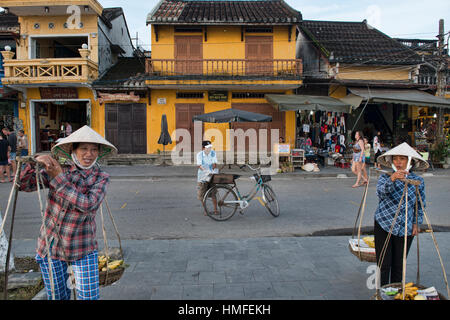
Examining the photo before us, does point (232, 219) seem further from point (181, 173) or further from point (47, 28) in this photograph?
point (47, 28)

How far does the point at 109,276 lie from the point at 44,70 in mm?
15475

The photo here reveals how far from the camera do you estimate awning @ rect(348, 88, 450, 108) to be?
1484cm

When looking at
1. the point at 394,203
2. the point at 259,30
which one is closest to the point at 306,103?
the point at 259,30

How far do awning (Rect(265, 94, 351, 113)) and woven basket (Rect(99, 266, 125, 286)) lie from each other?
12.0m

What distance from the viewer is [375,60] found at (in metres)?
16.9

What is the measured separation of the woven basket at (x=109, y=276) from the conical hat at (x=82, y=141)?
139 centimetres

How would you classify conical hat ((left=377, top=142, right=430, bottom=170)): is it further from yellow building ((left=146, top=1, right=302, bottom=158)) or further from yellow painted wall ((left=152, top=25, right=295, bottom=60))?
yellow painted wall ((left=152, top=25, right=295, bottom=60))

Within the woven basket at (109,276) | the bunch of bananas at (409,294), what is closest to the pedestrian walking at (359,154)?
the bunch of bananas at (409,294)

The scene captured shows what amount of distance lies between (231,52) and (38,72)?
9566 mm

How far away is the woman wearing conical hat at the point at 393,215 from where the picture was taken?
3262 mm

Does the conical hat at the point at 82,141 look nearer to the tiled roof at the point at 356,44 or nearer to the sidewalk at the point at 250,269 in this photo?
the sidewalk at the point at 250,269

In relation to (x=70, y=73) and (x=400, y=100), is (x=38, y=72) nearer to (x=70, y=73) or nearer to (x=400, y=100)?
(x=70, y=73)

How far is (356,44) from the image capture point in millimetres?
18641
